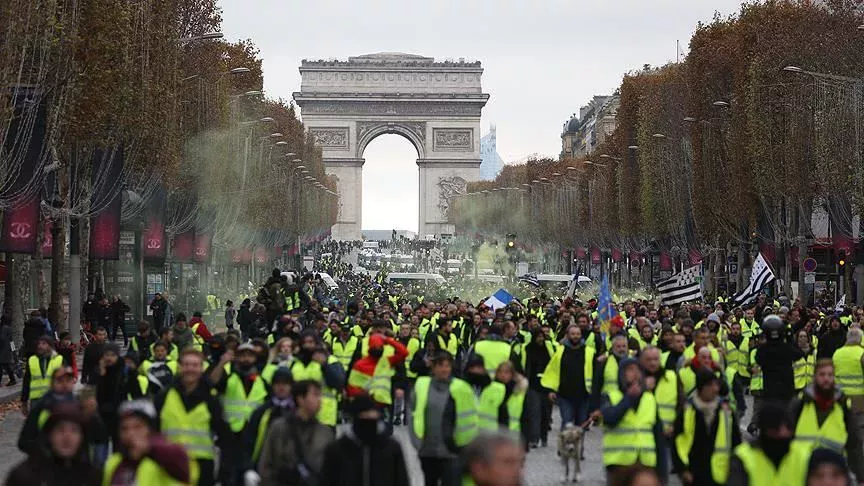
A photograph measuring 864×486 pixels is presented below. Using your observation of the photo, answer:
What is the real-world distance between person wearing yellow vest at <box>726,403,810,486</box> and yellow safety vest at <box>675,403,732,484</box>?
1967mm

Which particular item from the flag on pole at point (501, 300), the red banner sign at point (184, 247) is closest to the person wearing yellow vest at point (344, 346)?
the flag on pole at point (501, 300)

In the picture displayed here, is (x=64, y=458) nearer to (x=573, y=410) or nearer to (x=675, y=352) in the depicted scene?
(x=675, y=352)

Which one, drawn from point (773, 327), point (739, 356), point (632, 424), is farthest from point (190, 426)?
point (739, 356)

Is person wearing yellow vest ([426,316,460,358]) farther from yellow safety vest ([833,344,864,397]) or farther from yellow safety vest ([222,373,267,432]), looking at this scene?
yellow safety vest ([222,373,267,432])

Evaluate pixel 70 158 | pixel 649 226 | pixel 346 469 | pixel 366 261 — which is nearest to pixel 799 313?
pixel 70 158

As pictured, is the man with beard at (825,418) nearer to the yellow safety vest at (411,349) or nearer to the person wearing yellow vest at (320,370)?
the person wearing yellow vest at (320,370)

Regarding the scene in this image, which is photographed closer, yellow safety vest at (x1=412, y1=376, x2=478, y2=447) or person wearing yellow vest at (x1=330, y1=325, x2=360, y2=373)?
yellow safety vest at (x1=412, y1=376, x2=478, y2=447)

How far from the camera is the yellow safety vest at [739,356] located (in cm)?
2680

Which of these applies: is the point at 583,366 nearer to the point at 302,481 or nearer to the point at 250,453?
the point at 250,453

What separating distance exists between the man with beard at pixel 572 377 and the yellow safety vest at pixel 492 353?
55 centimetres

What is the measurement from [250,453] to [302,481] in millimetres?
2099

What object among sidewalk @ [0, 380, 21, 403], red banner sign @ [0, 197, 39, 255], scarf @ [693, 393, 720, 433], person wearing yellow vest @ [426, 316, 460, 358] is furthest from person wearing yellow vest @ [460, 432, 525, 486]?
red banner sign @ [0, 197, 39, 255]

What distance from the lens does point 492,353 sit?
68.3ft

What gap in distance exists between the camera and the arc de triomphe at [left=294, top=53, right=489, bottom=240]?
16762 cm
